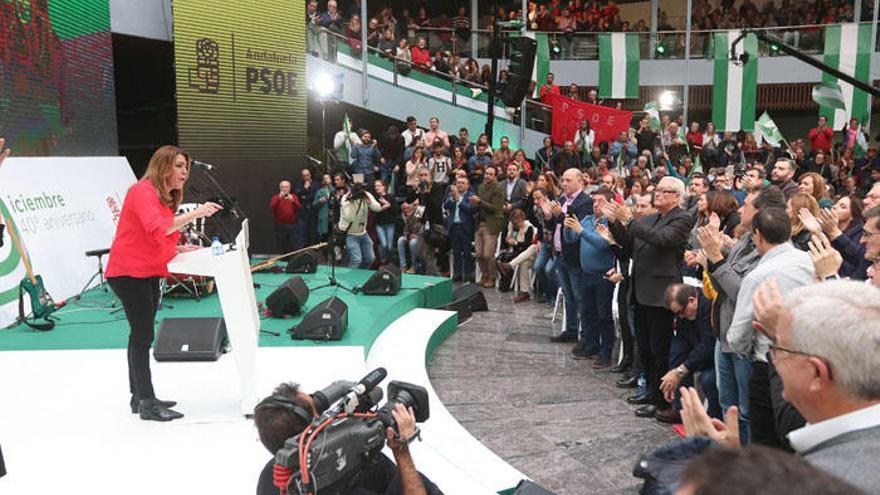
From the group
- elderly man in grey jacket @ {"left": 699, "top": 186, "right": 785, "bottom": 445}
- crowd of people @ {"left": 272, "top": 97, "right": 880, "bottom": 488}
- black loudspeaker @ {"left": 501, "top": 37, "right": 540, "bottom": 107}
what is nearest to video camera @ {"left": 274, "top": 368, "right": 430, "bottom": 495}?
crowd of people @ {"left": 272, "top": 97, "right": 880, "bottom": 488}

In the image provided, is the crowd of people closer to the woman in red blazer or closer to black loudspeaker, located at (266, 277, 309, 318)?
black loudspeaker, located at (266, 277, 309, 318)

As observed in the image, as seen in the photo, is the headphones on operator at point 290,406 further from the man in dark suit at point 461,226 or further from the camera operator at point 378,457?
the man in dark suit at point 461,226

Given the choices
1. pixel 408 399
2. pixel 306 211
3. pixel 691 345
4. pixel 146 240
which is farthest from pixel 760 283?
pixel 306 211

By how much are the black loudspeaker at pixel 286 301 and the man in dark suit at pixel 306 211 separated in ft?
13.6

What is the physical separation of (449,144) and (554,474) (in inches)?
360

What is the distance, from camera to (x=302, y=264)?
9.33 m

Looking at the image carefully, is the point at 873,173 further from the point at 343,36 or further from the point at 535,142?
the point at 343,36

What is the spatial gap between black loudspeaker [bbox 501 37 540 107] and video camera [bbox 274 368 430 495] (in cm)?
967

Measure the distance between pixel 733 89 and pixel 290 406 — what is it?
50.9ft

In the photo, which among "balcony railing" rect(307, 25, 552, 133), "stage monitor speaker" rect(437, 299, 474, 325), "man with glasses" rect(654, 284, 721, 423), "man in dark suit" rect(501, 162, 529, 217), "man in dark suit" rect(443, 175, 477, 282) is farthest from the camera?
"balcony railing" rect(307, 25, 552, 133)

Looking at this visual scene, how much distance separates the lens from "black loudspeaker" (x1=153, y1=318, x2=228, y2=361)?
5270 millimetres

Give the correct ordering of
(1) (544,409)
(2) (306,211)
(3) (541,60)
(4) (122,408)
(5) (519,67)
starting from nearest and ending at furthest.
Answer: (4) (122,408)
(1) (544,409)
(2) (306,211)
(5) (519,67)
(3) (541,60)

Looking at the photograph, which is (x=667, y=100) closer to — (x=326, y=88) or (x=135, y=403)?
(x=326, y=88)

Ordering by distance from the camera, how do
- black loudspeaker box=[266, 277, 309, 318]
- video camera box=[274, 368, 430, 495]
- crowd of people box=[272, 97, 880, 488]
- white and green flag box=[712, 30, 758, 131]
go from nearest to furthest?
video camera box=[274, 368, 430, 495], crowd of people box=[272, 97, 880, 488], black loudspeaker box=[266, 277, 309, 318], white and green flag box=[712, 30, 758, 131]
